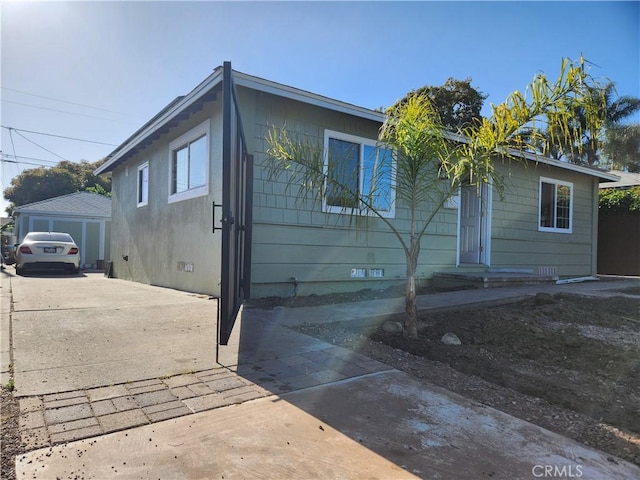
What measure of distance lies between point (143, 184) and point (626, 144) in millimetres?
31192

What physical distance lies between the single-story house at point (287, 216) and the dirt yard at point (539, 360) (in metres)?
1.85

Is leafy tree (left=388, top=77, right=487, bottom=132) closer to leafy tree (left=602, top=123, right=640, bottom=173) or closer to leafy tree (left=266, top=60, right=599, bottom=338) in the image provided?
leafy tree (left=602, top=123, right=640, bottom=173)

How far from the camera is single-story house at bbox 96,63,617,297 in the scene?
23.1 feet

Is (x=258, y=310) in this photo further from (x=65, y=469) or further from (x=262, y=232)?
(x=65, y=469)

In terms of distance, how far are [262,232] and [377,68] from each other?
4015mm

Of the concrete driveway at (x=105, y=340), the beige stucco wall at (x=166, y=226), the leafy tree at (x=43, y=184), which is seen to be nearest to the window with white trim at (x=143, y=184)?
the beige stucco wall at (x=166, y=226)

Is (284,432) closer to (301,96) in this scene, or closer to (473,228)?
(301,96)

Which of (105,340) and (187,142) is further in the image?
(187,142)

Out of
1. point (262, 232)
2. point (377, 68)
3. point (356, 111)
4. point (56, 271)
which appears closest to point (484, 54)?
point (377, 68)

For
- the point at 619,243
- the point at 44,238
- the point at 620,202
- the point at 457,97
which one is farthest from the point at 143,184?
the point at 457,97

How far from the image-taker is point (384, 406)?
284 centimetres

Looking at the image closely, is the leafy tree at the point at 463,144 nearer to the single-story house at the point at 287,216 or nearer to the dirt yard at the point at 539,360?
the dirt yard at the point at 539,360

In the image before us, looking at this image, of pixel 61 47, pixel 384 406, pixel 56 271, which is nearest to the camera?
→ pixel 384 406

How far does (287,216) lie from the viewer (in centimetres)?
737
